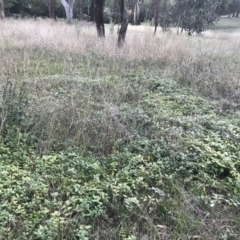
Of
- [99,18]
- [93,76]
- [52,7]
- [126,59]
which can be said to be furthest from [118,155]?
[52,7]

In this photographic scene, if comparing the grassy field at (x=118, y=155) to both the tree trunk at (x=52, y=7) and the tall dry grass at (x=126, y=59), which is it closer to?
the tall dry grass at (x=126, y=59)

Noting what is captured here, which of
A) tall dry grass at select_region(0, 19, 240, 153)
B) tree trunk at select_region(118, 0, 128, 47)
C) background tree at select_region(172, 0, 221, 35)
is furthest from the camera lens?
background tree at select_region(172, 0, 221, 35)

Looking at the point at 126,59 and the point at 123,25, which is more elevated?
the point at 123,25

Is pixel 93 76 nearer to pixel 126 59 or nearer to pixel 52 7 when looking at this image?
pixel 126 59

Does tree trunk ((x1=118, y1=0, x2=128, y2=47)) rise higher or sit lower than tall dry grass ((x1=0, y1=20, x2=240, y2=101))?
higher

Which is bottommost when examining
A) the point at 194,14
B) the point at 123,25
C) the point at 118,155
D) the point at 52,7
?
the point at 118,155

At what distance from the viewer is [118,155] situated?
2.93 metres

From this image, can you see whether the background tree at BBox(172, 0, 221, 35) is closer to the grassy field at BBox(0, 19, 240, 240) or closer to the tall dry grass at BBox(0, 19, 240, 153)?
the tall dry grass at BBox(0, 19, 240, 153)

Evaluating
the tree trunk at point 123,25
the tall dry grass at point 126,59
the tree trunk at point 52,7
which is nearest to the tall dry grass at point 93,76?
the tall dry grass at point 126,59

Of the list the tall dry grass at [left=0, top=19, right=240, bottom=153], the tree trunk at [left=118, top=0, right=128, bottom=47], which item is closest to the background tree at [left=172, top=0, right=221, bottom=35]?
the tree trunk at [left=118, top=0, right=128, bottom=47]

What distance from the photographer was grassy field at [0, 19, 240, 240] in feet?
7.09

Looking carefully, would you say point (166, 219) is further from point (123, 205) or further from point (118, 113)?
point (118, 113)

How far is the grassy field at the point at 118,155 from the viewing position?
2.16m

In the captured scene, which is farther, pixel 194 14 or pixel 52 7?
pixel 52 7
